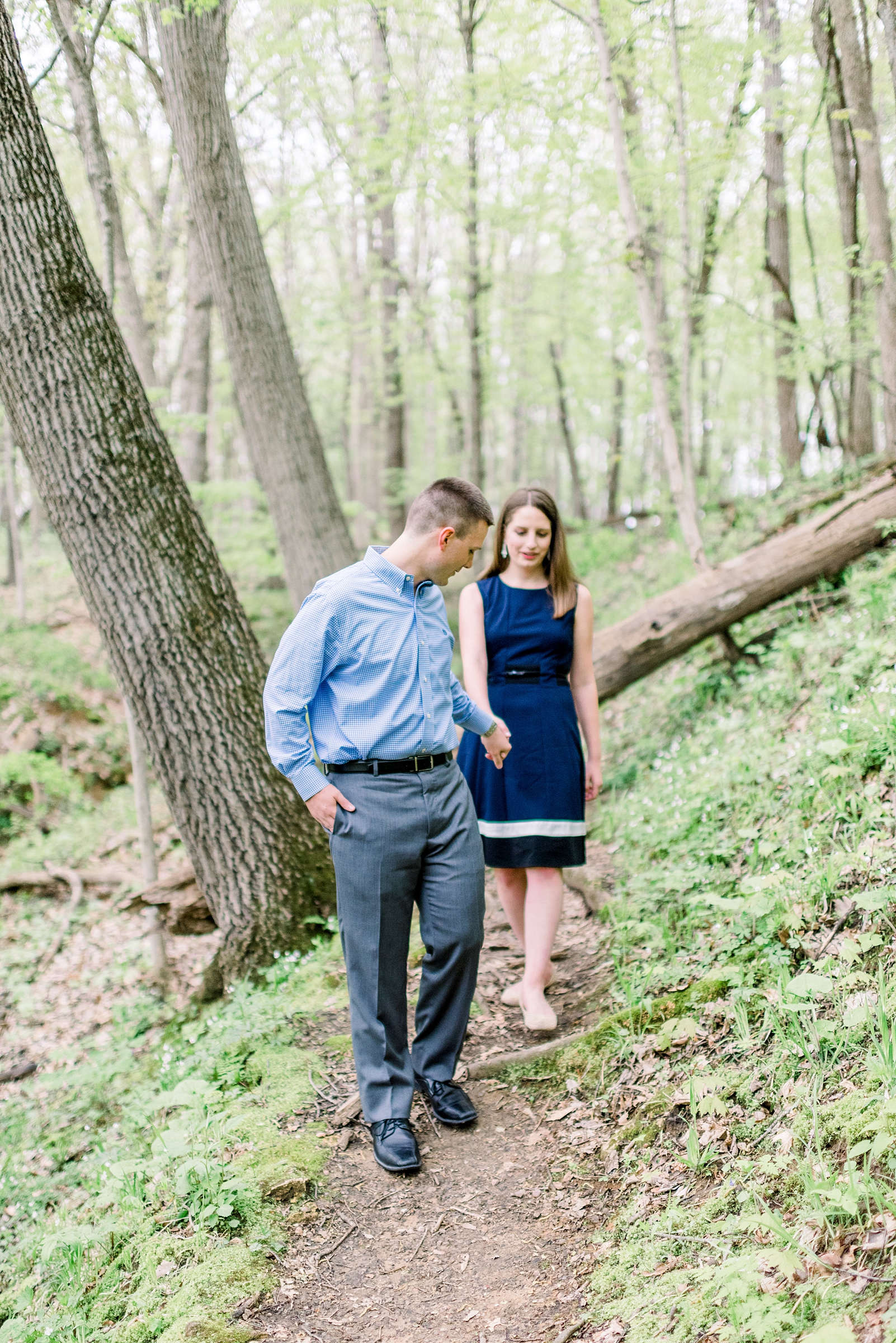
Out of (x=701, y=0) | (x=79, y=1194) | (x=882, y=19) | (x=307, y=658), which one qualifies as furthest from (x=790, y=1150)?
(x=701, y=0)

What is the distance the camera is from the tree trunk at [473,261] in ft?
29.8

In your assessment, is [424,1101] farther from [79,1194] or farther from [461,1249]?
[79,1194]

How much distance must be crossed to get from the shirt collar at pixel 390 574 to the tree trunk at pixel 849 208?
534cm

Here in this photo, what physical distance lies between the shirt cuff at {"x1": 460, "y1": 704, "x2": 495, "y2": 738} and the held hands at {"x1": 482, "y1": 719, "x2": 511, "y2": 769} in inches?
1.9

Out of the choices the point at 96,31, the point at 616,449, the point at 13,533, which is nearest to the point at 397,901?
the point at 96,31

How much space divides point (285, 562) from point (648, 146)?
7.45 meters

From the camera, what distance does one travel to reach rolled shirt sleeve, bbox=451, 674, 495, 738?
328cm

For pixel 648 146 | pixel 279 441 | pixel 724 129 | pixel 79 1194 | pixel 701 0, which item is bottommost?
pixel 79 1194

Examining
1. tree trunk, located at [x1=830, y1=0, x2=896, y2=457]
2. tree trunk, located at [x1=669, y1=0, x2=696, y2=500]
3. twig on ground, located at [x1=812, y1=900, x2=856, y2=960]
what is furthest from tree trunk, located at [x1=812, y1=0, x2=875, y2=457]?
twig on ground, located at [x1=812, y1=900, x2=856, y2=960]

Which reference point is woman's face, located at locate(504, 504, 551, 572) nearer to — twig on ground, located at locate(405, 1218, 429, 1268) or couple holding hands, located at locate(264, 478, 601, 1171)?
couple holding hands, located at locate(264, 478, 601, 1171)

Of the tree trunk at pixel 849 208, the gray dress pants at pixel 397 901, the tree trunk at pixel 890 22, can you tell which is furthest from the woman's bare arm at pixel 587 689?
the tree trunk at pixel 849 208

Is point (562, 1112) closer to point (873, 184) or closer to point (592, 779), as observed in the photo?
point (592, 779)

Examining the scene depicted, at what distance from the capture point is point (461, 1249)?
2594 mm

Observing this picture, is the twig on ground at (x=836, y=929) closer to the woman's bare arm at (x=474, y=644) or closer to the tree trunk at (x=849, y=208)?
the woman's bare arm at (x=474, y=644)
